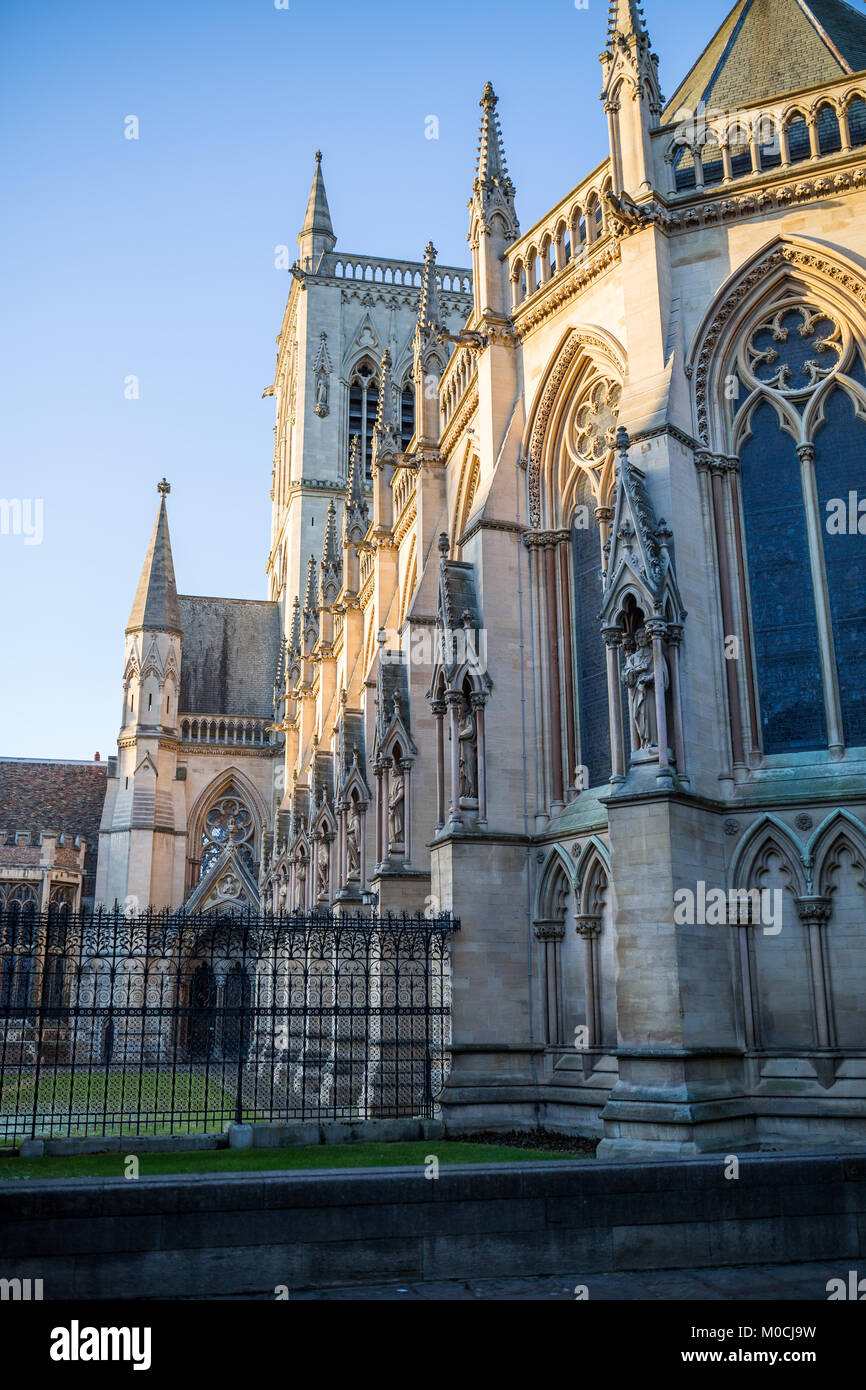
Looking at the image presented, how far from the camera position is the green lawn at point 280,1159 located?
11562 millimetres

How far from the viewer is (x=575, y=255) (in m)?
17.8

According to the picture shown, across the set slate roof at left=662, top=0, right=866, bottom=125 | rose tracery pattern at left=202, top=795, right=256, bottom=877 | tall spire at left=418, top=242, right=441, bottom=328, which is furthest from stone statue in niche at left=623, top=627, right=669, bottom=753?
rose tracery pattern at left=202, top=795, right=256, bottom=877

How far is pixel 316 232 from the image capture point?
58.0 metres

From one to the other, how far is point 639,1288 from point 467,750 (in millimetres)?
9902

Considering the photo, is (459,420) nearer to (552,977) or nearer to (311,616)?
(552,977)

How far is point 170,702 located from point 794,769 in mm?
39379

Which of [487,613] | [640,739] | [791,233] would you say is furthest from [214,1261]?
[791,233]

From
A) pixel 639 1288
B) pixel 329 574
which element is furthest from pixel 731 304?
pixel 329 574

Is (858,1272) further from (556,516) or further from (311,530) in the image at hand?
(311,530)

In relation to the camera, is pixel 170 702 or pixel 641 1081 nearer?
pixel 641 1081

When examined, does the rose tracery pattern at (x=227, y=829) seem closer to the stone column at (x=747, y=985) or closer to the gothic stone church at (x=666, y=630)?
the gothic stone church at (x=666, y=630)

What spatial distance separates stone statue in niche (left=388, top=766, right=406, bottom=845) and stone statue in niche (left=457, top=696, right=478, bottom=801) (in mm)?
5215

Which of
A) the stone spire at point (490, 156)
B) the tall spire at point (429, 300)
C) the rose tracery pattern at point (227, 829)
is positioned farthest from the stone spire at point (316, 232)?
the stone spire at point (490, 156)

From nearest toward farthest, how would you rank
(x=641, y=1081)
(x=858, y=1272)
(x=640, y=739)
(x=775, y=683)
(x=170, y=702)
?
(x=858, y=1272) < (x=641, y=1081) < (x=640, y=739) < (x=775, y=683) < (x=170, y=702)
